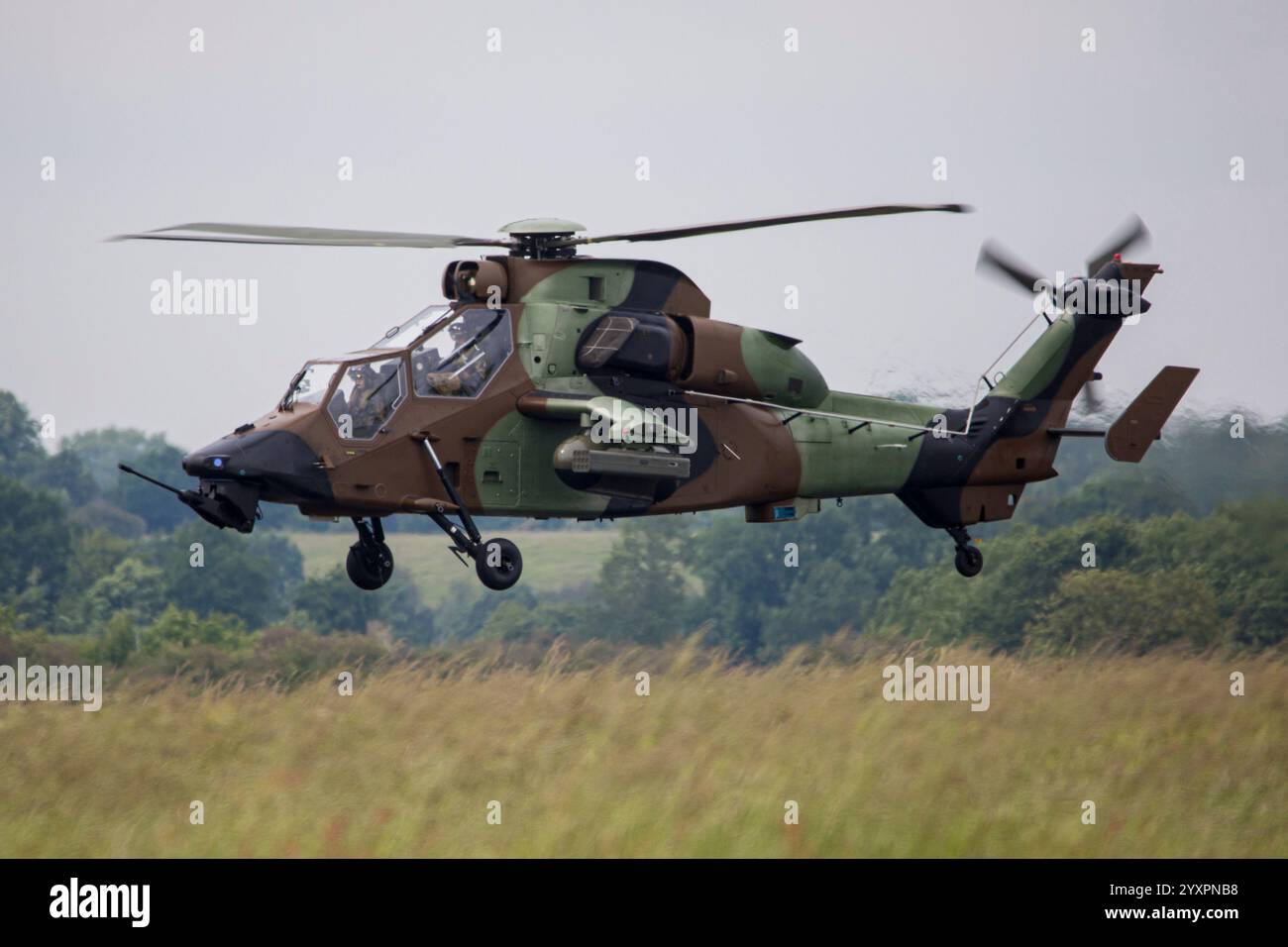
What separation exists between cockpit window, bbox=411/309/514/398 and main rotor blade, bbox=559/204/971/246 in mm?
1279

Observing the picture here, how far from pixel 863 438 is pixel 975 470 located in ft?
5.71

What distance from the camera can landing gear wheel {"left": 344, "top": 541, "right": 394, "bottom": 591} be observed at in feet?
59.6

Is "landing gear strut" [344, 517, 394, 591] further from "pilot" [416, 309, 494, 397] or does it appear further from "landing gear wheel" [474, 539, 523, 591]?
"pilot" [416, 309, 494, 397]

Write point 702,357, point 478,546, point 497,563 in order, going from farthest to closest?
point 702,357
point 497,563
point 478,546

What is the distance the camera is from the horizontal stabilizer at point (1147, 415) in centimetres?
2030

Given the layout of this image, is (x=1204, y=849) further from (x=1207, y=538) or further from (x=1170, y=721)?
(x=1207, y=538)

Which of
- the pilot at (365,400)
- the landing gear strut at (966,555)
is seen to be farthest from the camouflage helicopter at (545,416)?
the landing gear strut at (966,555)

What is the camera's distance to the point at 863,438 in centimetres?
1989

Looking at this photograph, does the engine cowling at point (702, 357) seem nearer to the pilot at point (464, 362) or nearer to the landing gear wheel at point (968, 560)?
the pilot at point (464, 362)

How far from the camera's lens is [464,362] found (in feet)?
56.2

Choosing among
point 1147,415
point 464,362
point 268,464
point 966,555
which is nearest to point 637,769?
point 464,362

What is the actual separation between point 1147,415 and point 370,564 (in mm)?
8622

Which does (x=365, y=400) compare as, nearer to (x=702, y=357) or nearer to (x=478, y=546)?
(x=478, y=546)

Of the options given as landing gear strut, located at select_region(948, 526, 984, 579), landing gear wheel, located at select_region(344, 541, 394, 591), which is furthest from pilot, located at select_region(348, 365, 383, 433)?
landing gear strut, located at select_region(948, 526, 984, 579)
